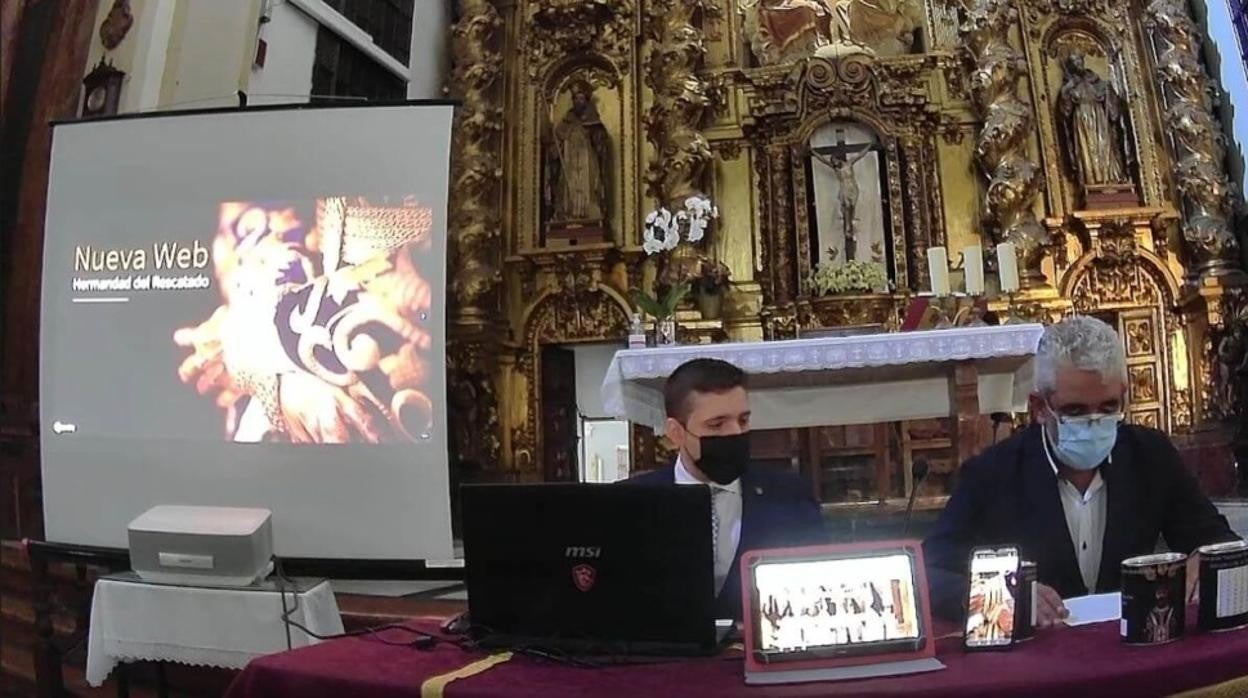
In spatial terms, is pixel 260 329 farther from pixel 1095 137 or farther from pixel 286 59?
pixel 1095 137

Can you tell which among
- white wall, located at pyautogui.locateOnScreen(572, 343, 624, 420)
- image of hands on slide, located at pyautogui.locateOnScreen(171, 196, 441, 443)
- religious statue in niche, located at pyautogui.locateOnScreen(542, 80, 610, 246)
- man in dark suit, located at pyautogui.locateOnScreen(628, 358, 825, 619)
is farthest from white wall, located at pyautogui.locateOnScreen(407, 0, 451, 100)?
man in dark suit, located at pyautogui.locateOnScreen(628, 358, 825, 619)

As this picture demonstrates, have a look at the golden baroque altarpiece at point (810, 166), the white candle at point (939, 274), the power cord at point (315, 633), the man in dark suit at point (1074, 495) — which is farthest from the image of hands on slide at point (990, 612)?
the golden baroque altarpiece at point (810, 166)

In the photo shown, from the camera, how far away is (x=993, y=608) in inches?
60.6

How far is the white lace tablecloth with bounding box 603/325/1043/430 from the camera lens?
5.07 meters

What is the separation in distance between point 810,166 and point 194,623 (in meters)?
6.82

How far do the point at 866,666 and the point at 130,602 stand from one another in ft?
9.37

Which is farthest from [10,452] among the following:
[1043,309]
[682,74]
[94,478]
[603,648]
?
[1043,309]

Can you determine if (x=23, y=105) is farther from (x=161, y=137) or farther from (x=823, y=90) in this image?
(x=823, y=90)

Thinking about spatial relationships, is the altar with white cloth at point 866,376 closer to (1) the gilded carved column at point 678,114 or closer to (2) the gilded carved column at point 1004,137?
(1) the gilded carved column at point 678,114

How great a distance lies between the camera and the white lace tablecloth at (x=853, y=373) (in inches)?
200

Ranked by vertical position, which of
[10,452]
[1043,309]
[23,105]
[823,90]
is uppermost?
[823,90]

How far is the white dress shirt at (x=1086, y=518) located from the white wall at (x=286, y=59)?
5924mm

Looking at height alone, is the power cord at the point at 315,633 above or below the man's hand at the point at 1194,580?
below

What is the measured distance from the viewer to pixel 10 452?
482 cm
